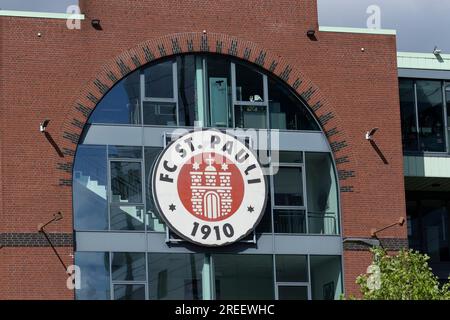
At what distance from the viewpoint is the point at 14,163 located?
29.8 meters

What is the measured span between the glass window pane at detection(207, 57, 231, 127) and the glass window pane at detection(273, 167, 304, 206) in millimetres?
2119

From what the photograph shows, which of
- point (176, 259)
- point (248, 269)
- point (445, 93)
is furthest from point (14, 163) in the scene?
point (445, 93)

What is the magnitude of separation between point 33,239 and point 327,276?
8295mm

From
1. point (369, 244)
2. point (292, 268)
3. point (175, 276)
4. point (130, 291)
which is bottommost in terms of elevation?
point (130, 291)

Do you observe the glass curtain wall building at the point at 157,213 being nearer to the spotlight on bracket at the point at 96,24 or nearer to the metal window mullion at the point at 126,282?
the metal window mullion at the point at 126,282

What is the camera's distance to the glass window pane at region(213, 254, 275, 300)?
30.4m

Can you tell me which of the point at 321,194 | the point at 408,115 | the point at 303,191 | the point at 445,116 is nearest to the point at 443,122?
the point at 445,116

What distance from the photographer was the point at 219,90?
3167cm

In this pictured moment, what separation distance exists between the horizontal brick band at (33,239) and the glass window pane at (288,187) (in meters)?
5.98

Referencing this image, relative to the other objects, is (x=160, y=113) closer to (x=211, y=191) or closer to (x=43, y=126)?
(x=211, y=191)

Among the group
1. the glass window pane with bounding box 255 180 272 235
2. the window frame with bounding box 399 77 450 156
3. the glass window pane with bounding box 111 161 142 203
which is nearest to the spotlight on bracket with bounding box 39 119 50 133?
the glass window pane with bounding box 111 161 142 203

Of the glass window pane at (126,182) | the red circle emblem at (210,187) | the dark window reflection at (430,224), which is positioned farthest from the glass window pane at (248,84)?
the dark window reflection at (430,224)

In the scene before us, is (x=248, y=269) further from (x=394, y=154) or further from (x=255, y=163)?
(x=394, y=154)
